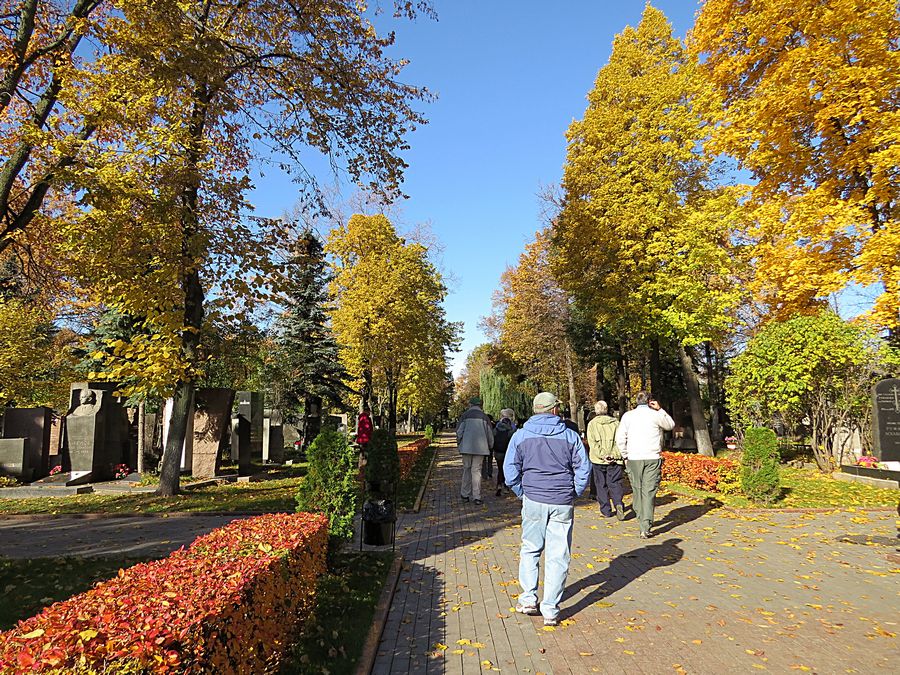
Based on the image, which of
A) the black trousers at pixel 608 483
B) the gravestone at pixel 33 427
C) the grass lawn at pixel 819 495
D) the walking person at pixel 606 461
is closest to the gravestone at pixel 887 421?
the grass lawn at pixel 819 495

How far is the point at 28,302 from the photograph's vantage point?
21.7 metres

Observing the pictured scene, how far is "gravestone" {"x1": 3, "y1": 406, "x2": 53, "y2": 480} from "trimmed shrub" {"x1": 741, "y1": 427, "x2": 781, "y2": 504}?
60.7 ft

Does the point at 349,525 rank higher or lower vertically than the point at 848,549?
higher

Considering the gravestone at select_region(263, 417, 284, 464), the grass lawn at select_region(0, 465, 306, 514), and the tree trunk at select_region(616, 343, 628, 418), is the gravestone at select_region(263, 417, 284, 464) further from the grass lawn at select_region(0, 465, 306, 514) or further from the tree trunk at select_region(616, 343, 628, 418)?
the tree trunk at select_region(616, 343, 628, 418)

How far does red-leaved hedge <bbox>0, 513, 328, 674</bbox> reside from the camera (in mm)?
2178

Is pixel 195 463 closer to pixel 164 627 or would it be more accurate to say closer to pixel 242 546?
pixel 242 546

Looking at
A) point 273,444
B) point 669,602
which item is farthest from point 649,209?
point 273,444

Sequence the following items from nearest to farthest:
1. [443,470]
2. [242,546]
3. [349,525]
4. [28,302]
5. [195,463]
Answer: [242,546]
[349,525]
[195,463]
[443,470]
[28,302]

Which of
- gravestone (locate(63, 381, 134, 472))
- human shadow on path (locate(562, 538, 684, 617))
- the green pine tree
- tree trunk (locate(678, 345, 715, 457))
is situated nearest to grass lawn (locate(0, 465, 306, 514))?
gravestone (locate(63, 381, 134, 472))

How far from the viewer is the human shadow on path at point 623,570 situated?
5.56 metres

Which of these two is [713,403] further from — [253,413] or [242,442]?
[242,442]

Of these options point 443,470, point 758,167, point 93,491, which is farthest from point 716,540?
point 93,491

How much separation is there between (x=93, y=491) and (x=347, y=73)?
39.7 ft

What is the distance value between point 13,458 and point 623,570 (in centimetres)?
1662
